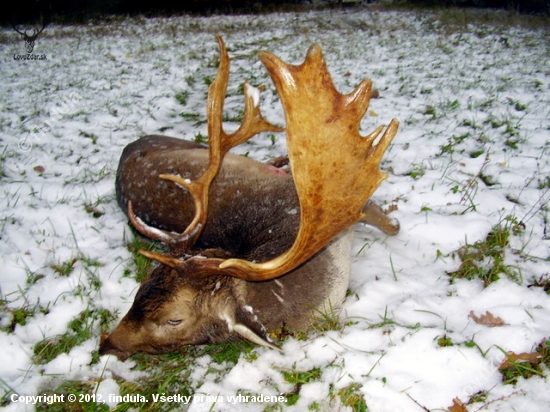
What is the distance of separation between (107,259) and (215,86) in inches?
72.3

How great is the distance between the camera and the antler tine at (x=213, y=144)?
2.50m

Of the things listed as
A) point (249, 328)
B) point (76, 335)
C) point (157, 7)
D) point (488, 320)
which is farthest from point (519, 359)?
point (157, 7)

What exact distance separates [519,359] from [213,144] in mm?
2087

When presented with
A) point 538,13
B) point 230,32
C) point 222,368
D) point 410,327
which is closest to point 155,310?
point 222,368

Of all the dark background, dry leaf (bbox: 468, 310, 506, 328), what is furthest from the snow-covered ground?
the dark background

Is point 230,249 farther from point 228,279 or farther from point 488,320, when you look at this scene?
point 488,320

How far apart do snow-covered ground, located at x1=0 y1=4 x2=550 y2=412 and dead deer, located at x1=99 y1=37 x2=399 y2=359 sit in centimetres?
25

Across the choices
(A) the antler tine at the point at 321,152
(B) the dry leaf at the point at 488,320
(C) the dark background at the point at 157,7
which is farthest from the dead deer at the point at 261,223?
(C) the dark background at the point at 157,7

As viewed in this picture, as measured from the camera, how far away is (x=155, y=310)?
251cm

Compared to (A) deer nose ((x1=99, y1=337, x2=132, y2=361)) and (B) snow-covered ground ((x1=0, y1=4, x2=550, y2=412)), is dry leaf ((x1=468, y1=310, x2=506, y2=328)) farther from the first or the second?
(A) deer nose ((x1=99, y1=337, x2=132, y2=361))

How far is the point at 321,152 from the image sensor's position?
2.06m

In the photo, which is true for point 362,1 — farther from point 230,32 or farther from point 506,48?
point 506,48
